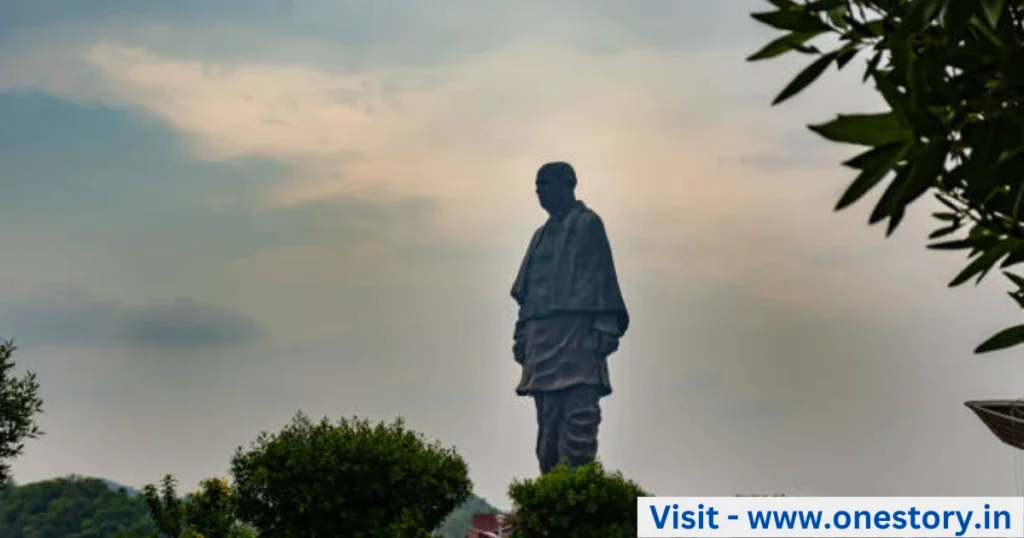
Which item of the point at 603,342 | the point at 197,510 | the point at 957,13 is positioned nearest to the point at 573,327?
the point at 603,342

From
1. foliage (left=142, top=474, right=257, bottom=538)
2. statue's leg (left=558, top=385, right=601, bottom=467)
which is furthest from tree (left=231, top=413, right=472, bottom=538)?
statue's leg (left=558, top=385, right=601, bottom=467)

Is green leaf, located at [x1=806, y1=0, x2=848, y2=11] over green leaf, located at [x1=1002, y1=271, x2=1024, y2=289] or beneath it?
over

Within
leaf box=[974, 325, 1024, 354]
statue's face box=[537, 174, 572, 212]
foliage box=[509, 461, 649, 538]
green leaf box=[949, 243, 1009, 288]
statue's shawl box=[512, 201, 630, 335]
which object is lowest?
leaf box=[974, 325, 1024, 354]

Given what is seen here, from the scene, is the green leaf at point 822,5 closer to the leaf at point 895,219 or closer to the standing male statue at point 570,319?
the leaf at point 895,219

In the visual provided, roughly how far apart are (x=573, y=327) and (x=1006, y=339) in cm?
4219

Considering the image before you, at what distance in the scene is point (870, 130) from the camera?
3.18 metres

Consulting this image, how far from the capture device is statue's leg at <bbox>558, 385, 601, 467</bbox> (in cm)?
4528

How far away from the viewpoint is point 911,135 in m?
3.17

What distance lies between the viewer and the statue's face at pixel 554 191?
149 ft

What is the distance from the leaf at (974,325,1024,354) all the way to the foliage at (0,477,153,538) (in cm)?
7931

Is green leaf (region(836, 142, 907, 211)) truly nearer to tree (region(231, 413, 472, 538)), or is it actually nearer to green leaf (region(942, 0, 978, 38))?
green leaf (region(942, 0, 978, 38))

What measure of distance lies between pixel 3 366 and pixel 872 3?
34.5 m

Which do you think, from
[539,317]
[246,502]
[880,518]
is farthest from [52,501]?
[880,518]

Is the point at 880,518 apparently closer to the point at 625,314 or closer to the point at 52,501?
the point at 625,314
